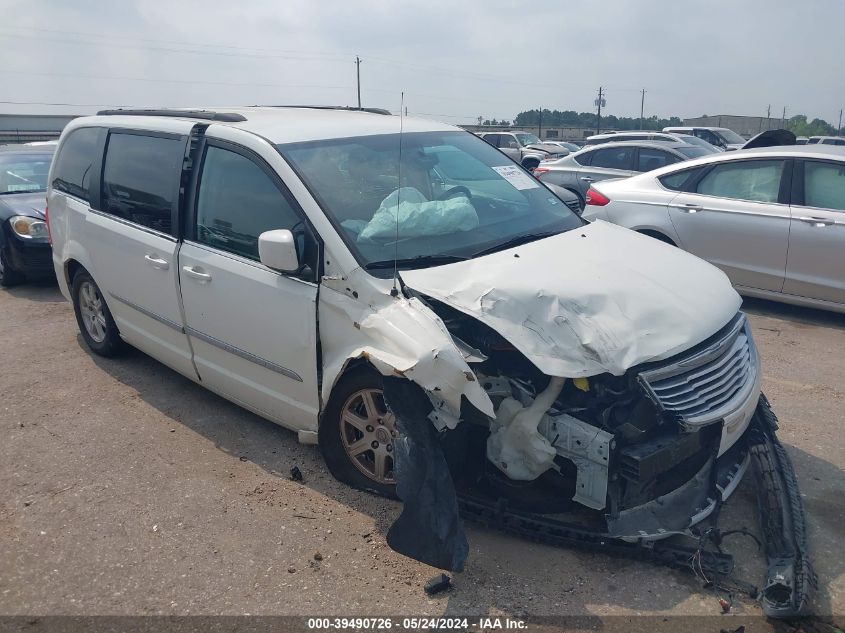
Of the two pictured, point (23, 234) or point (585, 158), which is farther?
point (585, 158)

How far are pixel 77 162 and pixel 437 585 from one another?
4.32 m

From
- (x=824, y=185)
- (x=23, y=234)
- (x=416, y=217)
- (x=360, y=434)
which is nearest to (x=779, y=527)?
(x=360, y=434)

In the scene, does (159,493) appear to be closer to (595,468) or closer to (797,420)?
(595,468)

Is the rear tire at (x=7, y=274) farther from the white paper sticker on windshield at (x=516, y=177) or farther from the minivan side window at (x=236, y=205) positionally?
the white paper sticker on windshield at (x=516, y=177)

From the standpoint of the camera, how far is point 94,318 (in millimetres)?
5586

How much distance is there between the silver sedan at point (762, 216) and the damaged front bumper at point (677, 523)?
3.27 meters

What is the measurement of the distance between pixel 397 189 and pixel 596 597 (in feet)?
7.27

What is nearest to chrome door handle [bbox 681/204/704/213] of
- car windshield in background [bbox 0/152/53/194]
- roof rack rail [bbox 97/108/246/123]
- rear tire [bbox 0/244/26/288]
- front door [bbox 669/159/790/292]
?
front door [bbox 669/159/790/292]

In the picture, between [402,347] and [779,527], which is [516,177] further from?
[779,527]

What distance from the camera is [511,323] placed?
3.03 meters

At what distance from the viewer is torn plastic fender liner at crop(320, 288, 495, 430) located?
2.91m

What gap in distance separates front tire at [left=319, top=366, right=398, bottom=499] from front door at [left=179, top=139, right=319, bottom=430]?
0.55 feet

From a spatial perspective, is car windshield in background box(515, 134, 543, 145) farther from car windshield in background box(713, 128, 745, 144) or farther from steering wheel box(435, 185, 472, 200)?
steering wheel box(435, 185, 472, 200)

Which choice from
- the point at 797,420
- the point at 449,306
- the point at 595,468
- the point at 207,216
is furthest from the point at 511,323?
the point at 797,420
